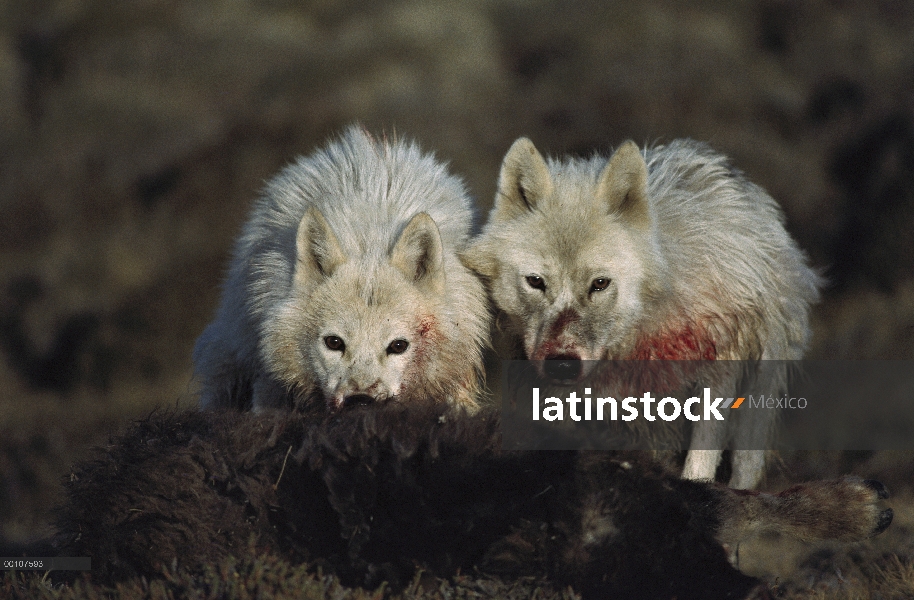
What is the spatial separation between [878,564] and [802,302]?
234cm

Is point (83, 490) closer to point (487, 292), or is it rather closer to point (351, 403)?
point (351, 403)

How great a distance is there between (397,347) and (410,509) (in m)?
2.06

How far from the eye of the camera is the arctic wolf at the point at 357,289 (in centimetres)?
656

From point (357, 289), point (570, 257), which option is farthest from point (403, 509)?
point (570, 257)

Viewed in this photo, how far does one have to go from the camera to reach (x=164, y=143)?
27.7 metres

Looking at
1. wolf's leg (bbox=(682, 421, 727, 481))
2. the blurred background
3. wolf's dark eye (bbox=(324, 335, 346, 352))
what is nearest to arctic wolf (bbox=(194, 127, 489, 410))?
wolf's dark eye (bbox=(324, 335, 346, 352))

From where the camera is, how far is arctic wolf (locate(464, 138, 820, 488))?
6711 millimetres

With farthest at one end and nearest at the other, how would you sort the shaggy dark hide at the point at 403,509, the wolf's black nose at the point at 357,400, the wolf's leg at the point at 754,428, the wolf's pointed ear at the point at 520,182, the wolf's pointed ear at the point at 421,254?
1. the wolf's leg at the point at 754,428
2. the wolf's pointed ear at the point at 520,182
3. the wolf's pointed ear at the point at 421,254
4. the wolf's black nose at the point at 357,400
5. the shaggy dark hide at the point at 403,509

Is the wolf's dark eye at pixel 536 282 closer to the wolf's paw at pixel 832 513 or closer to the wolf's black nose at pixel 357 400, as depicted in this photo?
the wolf's black nose at pixel 357 400

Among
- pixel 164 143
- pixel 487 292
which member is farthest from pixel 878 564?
pixel 164 143

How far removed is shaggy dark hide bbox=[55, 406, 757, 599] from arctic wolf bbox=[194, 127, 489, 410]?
1295 millimetres

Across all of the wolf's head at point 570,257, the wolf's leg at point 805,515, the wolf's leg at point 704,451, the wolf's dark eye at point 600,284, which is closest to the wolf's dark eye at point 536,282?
the wolf's head at point 570,257

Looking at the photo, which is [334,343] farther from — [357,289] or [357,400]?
[357,400]

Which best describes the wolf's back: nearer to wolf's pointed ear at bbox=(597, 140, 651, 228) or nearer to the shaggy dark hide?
wolf's pointed ear at bbox=(597, 140, 651, 228)
